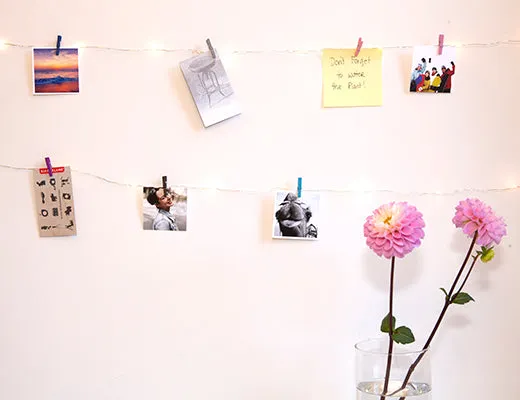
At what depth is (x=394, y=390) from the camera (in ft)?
3.80

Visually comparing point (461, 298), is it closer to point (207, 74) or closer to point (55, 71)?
point (207, 74)

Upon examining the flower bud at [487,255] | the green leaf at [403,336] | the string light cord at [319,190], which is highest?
the string light cord at [319,190]

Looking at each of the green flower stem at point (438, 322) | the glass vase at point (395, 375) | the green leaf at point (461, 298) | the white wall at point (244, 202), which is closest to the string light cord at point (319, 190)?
the white wall at point (244, 202)

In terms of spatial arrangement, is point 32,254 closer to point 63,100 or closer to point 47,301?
point 47,301

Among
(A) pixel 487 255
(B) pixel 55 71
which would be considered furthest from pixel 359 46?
(B) pixel 55 71

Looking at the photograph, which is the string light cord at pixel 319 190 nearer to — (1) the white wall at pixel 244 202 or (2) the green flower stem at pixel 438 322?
(1) the white wall at pixel 244 202

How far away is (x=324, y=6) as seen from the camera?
133 centimetres

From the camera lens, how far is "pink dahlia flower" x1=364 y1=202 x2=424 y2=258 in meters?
1.13

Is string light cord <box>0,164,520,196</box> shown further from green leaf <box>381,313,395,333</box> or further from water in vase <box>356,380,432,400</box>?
water in vase <box>356,380,432,400</box>

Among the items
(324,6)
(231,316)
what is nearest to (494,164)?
(324,6)

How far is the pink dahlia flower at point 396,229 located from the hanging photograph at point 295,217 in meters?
0.18

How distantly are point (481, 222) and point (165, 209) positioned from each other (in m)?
0.61

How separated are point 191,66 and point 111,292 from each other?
0.49 metres

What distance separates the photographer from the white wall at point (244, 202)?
4.28 ft
